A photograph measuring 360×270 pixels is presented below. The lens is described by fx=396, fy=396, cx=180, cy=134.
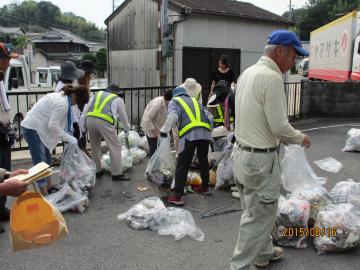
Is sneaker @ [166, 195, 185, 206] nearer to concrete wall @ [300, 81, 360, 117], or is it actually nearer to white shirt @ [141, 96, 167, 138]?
white shirt @ [141, 96, 167, 138]

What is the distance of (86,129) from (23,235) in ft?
12.1

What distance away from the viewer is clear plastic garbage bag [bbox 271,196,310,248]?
151 inches

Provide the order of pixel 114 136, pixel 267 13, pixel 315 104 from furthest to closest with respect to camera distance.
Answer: pixel 267 13
pixel 315 104
pixel 114 136

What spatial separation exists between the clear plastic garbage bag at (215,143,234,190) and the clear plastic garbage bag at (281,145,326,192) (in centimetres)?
106

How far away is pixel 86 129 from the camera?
6199 millimetres

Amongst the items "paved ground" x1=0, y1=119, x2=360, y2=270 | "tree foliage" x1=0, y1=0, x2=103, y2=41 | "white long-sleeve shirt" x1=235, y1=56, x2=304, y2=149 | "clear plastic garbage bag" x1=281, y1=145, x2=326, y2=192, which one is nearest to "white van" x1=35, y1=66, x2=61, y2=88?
"paved ground" x1=0, y1=119, x2=360, y2=270

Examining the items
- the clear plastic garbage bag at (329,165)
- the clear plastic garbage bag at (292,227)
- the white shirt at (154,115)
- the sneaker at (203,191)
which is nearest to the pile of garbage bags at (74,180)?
the white shirt at (154,115)

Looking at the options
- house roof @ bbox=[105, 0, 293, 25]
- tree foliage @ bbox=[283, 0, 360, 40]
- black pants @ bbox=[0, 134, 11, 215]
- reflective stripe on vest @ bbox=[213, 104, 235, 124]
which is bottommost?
black pants @ bbox=[0, 134, 11, 215]

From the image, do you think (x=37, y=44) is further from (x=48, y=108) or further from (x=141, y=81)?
(x=48, y=108)

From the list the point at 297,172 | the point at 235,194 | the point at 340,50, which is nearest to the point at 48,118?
the point at 235,194

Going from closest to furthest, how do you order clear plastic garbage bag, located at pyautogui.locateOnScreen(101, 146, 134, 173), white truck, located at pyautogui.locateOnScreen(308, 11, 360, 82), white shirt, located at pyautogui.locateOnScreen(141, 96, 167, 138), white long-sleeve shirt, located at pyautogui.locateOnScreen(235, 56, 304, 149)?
white long-sleeve shirt, located at pyautogui.locateOnScreen(235, 56, 304, 149), white shirt, located at pyautogui.locateOnScreen(141, 96, 167, 138), clear plastic garbage bag, located at pyautogui.locateOnScreen(101, 146, 134, 173), white truck, located at pyautogui.locateOnScreen(308, 11, 360, 82)

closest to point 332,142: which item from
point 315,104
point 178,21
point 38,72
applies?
point 315,104

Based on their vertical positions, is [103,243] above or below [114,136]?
below

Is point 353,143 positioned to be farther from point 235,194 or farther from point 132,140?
point 132,140
